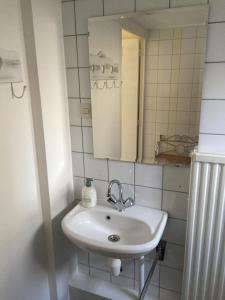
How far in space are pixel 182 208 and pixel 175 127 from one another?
0.45 meters

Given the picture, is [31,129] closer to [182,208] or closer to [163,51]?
[163,51]

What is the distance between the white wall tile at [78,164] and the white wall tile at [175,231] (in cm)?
61

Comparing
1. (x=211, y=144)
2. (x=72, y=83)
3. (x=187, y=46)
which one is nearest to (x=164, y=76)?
(x=187, y=46)

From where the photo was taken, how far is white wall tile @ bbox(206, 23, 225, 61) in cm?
114

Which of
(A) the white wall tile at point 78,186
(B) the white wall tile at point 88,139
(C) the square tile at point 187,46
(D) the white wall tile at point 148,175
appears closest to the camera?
(C) the square tile at point 187,46

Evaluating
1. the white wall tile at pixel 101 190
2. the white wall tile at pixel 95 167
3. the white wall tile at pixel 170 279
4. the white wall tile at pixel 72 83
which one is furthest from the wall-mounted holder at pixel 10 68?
the white wall tile at pixel 170 279

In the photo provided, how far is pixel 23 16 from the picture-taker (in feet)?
4.06

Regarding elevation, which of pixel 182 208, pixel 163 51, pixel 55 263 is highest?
pixel 163 51

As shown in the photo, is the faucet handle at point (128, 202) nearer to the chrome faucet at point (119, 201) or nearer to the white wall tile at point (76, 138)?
the chrome faucet at point (119, 201)

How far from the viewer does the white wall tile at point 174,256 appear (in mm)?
1526

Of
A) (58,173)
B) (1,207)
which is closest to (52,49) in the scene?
(58,173)

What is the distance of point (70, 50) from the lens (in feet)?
4.78

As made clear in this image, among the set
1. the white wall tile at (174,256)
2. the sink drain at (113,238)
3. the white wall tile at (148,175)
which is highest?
the white wall tile at (148,175)

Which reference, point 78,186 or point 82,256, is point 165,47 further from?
point 82,256
